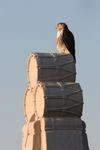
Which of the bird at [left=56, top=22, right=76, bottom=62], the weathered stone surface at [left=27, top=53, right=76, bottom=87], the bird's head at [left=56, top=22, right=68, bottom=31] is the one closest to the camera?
the weathered stone surface at [left=27, top=53, right=76, bottom=87]

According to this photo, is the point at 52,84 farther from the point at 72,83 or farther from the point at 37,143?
the point at 37,143

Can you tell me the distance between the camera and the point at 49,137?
22688 mm

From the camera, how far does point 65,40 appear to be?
1013 inches

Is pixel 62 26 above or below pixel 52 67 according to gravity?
above

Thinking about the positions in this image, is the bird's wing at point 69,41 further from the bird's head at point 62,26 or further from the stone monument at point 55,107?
the stone monument at point 55,107

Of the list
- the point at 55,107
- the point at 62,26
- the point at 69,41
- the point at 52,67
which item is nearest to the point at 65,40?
the point at 69,41

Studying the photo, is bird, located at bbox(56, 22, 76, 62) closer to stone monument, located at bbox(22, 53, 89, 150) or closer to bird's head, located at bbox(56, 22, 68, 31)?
bird's head, located at bbox(56, 22, 68, 31)

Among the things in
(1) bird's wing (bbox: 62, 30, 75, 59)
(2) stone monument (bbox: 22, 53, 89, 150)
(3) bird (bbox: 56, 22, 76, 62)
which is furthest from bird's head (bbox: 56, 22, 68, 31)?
(2) stone monument (bbox: 22, 53, 89, 150)

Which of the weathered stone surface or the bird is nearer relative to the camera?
the weathered stone surface

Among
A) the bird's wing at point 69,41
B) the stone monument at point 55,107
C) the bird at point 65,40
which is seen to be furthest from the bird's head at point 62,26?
the stone monument at point 55,107

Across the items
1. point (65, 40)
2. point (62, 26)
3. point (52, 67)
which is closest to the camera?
point (52, 67)

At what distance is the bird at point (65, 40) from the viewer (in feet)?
84.5

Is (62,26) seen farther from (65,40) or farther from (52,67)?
(52,67)

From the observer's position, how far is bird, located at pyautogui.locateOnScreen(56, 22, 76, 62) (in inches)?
1014
